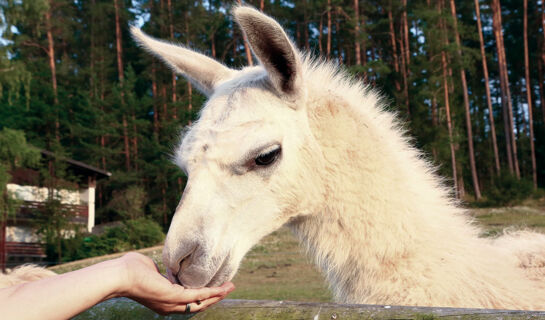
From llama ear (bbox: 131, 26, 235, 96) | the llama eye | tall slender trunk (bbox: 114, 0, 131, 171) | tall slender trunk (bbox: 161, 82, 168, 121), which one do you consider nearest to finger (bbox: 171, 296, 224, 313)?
the llama eye

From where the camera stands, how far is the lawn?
28.0 feet

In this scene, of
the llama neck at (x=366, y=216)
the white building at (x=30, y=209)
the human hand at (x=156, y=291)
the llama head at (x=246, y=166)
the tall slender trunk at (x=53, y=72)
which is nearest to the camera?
the human hand at (x=156, y=291)

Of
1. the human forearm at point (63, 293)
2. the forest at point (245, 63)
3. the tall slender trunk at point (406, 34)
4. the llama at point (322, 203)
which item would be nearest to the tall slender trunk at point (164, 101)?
the forest at point (245, 63)

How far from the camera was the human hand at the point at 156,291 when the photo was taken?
145cm

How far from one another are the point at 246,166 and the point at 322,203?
1.48 feet

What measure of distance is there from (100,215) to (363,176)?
34.6m

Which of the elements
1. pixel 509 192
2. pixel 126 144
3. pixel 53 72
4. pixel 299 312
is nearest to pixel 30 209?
pixel 126 144

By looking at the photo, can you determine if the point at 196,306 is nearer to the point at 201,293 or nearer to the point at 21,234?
A: the point at 201,293

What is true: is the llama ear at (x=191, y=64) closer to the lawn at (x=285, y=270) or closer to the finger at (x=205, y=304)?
the finger at (x=205, y=304)

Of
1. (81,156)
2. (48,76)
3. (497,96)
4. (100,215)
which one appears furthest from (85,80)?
(497,96)

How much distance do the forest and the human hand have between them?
62.9 ft

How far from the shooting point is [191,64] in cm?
261

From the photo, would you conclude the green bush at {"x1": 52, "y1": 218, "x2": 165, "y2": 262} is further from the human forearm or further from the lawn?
the human forearm

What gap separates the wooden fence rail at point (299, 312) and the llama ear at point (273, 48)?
1034 millimetres
